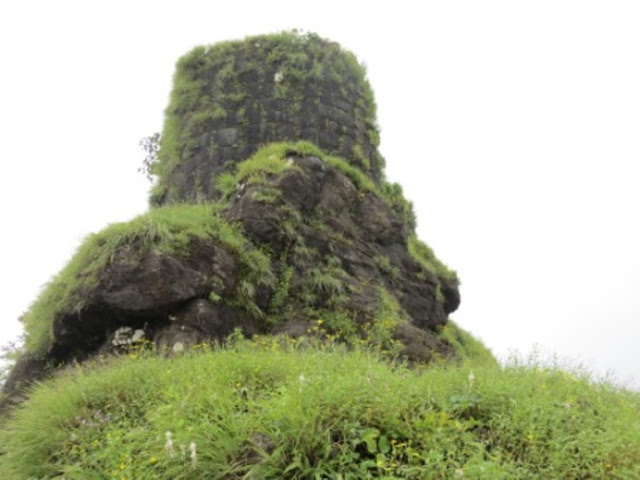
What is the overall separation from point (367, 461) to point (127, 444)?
1.66 metres

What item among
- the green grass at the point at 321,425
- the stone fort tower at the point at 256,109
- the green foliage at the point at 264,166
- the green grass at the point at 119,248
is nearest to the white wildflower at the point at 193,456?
the green grass at the point at 321,425

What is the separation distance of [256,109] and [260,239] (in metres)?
3.47

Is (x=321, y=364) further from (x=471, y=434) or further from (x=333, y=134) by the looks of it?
(x=333, y=134)

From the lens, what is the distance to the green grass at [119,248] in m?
7.47

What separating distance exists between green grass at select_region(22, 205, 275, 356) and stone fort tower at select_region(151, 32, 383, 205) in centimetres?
256

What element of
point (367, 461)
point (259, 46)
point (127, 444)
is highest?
point (259, 46)

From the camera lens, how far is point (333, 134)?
1130 cm

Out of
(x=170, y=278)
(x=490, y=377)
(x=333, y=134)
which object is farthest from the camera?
(x=333, y=134)

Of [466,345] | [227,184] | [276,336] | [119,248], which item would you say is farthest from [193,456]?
[466,345]

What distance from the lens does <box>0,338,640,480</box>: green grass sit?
375cm

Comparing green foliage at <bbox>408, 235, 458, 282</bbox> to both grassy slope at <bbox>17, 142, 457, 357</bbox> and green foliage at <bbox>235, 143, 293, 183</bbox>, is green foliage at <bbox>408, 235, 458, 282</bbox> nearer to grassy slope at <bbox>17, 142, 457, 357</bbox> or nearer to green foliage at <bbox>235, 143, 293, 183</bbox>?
green foliage at <bbox>235, 143, 293, 183</bbox>

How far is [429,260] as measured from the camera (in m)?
11.4

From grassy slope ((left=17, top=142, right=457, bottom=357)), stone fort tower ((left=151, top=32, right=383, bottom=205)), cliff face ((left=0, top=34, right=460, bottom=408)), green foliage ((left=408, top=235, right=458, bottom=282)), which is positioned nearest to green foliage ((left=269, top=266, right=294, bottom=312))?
cliff face ((left=0, top=34, right=460, bottom=408))

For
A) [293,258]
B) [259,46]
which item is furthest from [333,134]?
[293,258]
